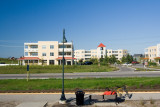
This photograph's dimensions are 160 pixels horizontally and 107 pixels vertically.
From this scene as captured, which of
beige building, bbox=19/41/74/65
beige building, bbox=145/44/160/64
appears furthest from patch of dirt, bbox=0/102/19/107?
beige building, bbox=145/44/160/64

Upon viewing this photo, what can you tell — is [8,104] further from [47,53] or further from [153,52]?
[153,52]

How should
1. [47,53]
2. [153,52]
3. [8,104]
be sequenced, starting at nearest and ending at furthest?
[8,104] → [47,53] → [153,52]

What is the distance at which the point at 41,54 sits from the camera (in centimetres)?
6212

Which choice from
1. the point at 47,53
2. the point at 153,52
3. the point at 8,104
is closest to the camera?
the point at 8,104

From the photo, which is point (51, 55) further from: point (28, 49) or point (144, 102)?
point (144, 102)

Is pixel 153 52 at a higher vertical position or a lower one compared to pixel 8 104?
higher

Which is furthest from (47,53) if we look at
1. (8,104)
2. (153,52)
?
(153,52)

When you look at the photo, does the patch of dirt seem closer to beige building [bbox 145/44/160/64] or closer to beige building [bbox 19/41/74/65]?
beige building [bbox 19/41/74/65]

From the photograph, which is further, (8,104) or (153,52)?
(153,52)

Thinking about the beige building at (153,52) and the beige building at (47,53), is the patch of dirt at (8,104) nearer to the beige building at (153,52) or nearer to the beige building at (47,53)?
the beige building at (47,53)

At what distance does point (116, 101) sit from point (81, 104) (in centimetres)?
216

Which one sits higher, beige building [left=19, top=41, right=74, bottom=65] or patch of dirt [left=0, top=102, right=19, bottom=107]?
beige building [left=19, top=41, right=74, bottom=65]

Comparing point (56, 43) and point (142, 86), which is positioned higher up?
point (56, 43)

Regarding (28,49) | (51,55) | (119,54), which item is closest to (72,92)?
(51,55)
